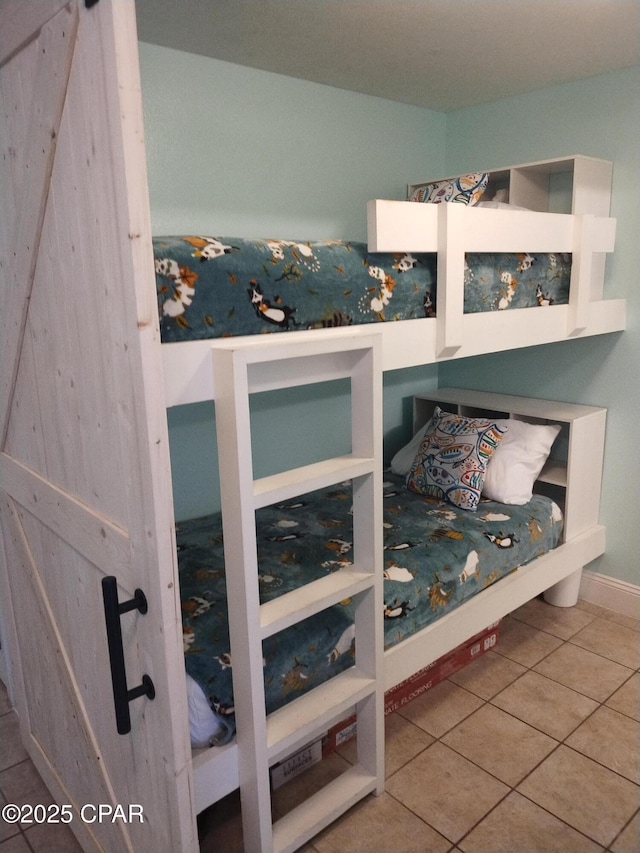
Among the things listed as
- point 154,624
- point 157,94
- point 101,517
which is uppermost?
point 157,94

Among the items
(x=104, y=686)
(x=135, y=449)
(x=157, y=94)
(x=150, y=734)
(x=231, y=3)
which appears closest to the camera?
(x=135, y=449)

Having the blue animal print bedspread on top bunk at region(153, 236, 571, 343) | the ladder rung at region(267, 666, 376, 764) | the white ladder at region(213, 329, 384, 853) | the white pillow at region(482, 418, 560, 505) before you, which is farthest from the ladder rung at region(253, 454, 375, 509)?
the white pillow at region(482, 418, 560, 505)

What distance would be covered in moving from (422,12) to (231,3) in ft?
1.93

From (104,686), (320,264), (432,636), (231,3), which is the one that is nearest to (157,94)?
(231,3)

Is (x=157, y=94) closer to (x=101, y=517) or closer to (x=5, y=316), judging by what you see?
(x=5, y=316)

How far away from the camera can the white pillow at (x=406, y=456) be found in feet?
10.2

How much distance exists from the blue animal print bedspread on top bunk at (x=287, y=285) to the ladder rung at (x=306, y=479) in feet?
1.16

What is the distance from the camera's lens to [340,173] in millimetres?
2883

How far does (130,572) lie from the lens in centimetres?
132

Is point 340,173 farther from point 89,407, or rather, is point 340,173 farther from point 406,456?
point 89,407

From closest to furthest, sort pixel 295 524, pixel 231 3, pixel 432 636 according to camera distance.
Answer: pixel 231 3 < pixel 432 636 < pixel 295 524

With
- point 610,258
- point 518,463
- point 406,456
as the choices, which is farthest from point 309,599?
point 610,258

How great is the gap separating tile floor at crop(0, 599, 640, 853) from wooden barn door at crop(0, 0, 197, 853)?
0.39 m

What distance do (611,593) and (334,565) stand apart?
1.60 m
